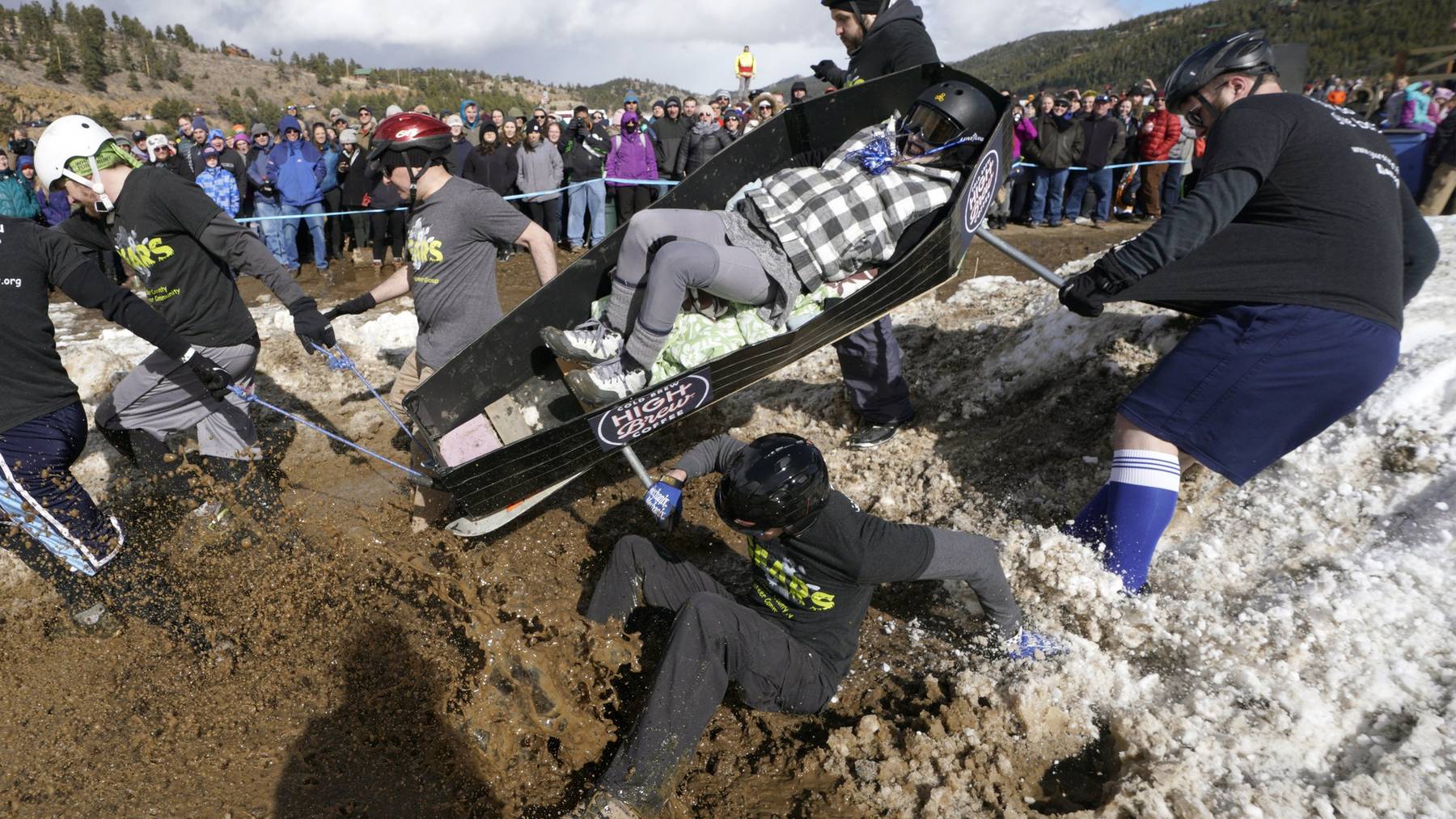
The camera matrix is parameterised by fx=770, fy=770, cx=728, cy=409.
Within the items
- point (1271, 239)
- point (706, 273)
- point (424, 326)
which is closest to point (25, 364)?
point (424, 326)

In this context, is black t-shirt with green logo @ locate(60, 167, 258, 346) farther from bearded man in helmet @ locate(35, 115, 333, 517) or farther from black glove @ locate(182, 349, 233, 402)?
black glove @ locate(182, 349, 233, 402)

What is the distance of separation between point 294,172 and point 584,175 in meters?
3.69

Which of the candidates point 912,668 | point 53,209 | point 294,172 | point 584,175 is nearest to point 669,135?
Answer: point 584,175

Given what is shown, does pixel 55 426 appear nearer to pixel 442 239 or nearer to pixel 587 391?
pixel 442 239

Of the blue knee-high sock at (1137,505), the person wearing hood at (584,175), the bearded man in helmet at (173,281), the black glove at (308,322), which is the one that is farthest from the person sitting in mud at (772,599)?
the person wearing hood at (584,175)

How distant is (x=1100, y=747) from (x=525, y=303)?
326cm

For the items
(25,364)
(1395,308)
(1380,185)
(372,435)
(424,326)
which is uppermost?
(1380,185)

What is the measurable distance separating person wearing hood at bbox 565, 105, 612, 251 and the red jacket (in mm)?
7790

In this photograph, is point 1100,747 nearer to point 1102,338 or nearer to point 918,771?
point 918,771

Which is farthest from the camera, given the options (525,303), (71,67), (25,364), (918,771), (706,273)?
(71,67)

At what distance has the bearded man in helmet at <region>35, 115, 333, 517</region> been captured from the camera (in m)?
3.54

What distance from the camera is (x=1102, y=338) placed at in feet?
14.1

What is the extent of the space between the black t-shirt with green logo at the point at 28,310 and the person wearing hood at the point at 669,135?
27.8 ft

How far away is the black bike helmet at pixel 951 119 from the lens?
3.76m
